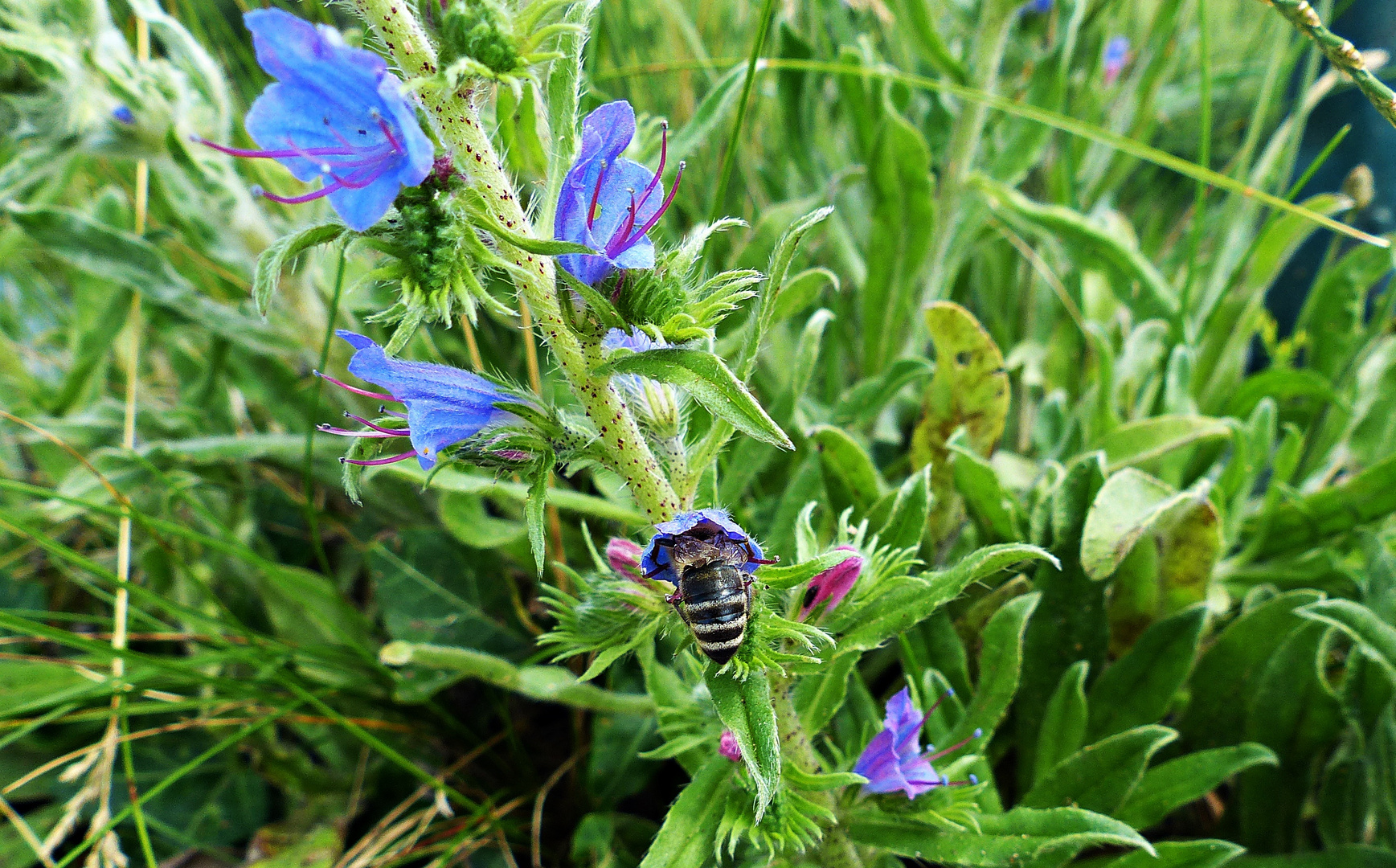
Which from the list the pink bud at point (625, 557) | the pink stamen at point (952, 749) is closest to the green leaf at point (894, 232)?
the pink stamen at point (952, 749)

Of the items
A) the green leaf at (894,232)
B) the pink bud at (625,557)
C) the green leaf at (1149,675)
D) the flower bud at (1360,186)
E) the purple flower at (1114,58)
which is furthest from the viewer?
the purple flower at (1114,58)

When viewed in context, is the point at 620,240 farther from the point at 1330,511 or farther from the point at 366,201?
the point at 1330,511

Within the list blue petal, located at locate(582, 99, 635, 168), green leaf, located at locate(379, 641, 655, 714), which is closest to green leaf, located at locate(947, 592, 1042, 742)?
green leaf, located at locate(379, 641, 655, 714)

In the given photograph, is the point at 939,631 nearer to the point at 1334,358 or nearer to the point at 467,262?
the point at 467,262

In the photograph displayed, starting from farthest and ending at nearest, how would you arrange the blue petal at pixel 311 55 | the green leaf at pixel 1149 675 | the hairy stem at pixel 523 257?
the green leaf at pixel 1149 675, the hairy stem at pixel 523 257, the blue petal at pixel 311 55

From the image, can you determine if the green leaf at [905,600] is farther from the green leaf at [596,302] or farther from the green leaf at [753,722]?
the green leaf at [596,302]

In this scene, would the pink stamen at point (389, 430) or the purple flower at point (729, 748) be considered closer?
the pink stamen at point (389, 430)

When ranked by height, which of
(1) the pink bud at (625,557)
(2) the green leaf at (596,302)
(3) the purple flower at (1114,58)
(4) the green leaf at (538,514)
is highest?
(3) the purple flower at (1114,58)

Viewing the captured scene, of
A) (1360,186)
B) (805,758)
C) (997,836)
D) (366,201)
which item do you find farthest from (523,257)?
(1360,186)
